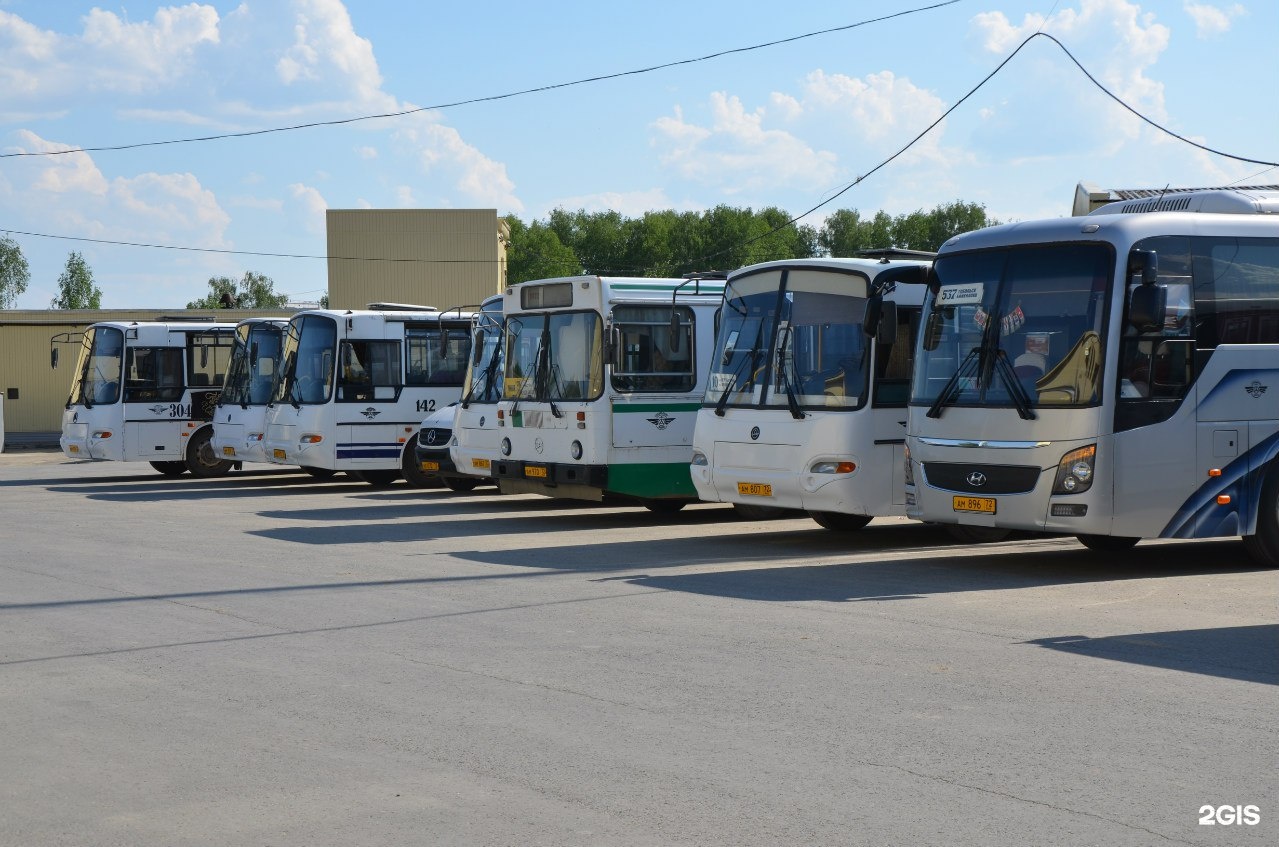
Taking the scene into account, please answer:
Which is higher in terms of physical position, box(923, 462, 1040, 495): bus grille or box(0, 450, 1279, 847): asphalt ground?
box(923, 462, 1040, 495): bus grille

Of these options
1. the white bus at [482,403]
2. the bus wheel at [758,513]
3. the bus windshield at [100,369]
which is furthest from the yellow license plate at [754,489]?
the bus windshield at [100,369]

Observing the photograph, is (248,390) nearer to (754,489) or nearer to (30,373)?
(754,489)

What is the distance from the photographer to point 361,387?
25.0m

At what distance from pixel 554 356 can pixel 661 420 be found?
1640 millimetres

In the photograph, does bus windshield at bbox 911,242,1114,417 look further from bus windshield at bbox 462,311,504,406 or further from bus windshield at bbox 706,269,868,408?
bus windshield at bbox 462,311,504,406

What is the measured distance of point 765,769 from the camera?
6.25m

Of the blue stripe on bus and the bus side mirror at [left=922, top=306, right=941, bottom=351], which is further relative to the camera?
the bus side mirror at [left=922, top=306, right=941, bottom=351]

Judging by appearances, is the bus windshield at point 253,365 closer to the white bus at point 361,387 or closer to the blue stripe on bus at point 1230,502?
the white bus at point 361,387

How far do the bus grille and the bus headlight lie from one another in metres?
0.21

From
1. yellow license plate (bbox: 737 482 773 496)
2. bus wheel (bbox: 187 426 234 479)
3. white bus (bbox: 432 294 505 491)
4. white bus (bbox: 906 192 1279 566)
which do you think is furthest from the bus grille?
A: bus wheel (bbox: 187 426 234 479)

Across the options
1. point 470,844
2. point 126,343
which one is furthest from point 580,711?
point 126,343

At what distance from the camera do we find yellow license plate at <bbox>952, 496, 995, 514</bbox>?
42.4 feet

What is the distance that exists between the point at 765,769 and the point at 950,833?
109 cm

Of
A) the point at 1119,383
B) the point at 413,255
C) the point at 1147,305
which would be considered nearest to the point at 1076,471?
the point at 1119,383
